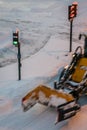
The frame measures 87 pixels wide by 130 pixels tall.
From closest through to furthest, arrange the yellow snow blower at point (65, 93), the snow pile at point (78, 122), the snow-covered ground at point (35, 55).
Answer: the yellow snow blower at point (65, 93)
the snow pile at point (78, 122)
the snow-covered ground at point (35, 55)

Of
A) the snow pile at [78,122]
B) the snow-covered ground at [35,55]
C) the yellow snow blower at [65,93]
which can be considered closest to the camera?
the yellow snow blower at [65,93]

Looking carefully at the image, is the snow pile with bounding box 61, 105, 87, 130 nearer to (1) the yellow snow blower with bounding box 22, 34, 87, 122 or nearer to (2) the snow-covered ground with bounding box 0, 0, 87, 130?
(2) the snow-covered ground with bounding box 0, 0, 87, 130

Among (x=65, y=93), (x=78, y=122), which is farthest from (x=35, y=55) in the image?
(x=78, y=122)

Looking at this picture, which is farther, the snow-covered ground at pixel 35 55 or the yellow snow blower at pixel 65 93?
the snow-covered ground at pixel 35 55

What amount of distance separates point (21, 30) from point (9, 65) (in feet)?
24.6

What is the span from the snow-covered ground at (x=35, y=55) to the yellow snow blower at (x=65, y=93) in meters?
0.57

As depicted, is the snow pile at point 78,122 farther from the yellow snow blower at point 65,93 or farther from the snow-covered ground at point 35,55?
the yellow snow blower at point 65,93

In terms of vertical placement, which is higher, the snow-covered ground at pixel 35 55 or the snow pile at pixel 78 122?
the snow-covered ground at pixel 35 55

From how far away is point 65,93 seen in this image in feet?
38.4

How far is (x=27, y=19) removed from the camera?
103 feet

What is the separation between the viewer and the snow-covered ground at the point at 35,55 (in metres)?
11.9

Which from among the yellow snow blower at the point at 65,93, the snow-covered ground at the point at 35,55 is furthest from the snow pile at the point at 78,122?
the yellow snow blower at the point at 65,93

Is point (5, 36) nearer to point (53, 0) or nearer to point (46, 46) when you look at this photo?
point (46, 46)

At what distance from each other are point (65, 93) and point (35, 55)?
9796mm
